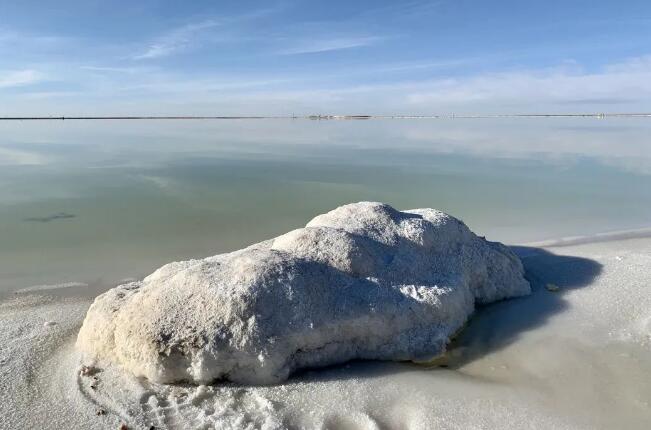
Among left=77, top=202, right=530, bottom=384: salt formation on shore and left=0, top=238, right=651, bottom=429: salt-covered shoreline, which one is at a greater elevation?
left=77, top=202, right=530, bottom=384: salt formation on shore

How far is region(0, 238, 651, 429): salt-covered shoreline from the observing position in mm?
5074

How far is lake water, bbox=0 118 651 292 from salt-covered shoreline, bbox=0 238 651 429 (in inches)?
133

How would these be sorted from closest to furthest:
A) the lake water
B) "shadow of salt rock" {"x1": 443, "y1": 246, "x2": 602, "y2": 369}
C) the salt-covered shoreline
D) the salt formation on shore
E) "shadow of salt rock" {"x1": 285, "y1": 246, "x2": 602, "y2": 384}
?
the salt-covered shoreline → the salt formation on shore → "shadow of salt rock" {"x1": 285, "y1": 246, "x2": 602, "y2": 384} → "shadow of salt rock" {"x1": 443, "y1": 246, "x2": 602, "y2": 369} → the lake water

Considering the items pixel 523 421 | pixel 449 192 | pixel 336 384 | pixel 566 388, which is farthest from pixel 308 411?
pixel 449 192

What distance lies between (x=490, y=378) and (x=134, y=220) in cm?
993

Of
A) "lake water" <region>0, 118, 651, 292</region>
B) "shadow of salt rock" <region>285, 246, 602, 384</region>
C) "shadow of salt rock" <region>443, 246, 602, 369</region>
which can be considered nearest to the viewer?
"shadow of salt rock" <region>285, 246, 602, 384</region>

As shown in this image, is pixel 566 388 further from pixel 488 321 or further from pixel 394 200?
pixel 394 200

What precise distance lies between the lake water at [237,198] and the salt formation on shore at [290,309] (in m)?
3.53

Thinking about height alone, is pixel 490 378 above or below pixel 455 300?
below

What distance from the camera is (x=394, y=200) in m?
16.2

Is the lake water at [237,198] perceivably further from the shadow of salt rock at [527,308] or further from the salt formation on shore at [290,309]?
the salt formation on shore at [290,309]

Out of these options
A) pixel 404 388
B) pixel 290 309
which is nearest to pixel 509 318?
pixel 404 388

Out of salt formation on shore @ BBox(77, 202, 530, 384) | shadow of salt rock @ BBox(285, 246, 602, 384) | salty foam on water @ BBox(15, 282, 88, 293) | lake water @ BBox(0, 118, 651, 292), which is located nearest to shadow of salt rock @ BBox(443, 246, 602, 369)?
shadow of salt rock @ BBox(285, 246, 602, 384)

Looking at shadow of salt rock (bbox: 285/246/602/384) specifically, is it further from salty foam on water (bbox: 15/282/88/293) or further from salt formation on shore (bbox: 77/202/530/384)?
salty foam on water (bbox: 15/282/88/293)
